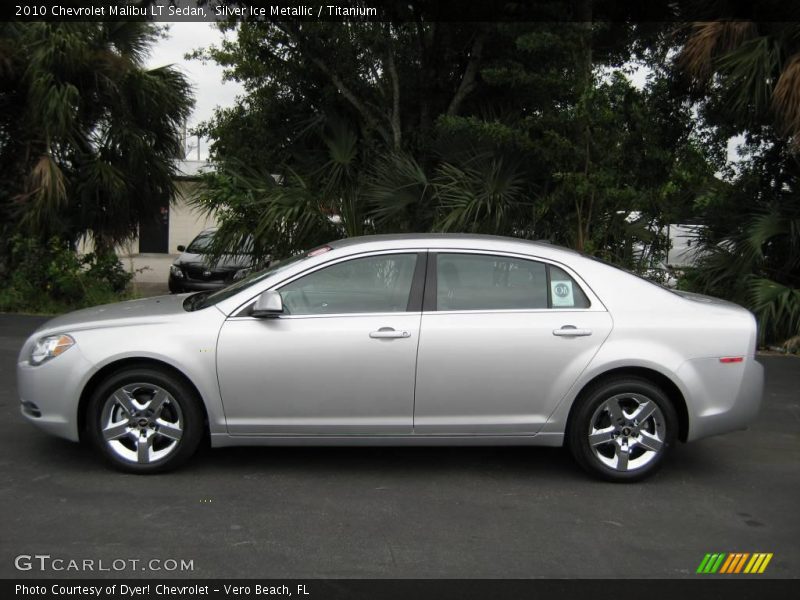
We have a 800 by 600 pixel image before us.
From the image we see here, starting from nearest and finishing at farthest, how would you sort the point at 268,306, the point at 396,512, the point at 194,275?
1. the point at 396,512
2. the point at 268,306
3. the point at 194,275

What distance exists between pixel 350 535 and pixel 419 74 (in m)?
9.83

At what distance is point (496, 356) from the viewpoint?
17.5ft

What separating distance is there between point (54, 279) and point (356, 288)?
8.45 meters

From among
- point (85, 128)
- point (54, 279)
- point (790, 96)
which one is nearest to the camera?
point (790, 96)

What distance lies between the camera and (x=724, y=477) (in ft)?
18.8

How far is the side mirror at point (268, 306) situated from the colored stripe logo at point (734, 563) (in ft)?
9.10

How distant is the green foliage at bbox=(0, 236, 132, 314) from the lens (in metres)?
12.5

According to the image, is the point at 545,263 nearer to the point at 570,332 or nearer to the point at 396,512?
the point at 570,332

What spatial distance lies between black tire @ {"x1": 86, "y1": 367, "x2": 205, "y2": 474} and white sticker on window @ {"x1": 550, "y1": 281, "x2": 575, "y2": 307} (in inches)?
92.6

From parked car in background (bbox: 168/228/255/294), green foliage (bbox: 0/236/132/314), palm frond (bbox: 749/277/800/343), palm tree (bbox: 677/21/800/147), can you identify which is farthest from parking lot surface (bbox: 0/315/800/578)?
parked car in background (bbox: 168/228/255/294)

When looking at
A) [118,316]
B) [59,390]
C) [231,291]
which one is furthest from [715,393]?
[59,390]
